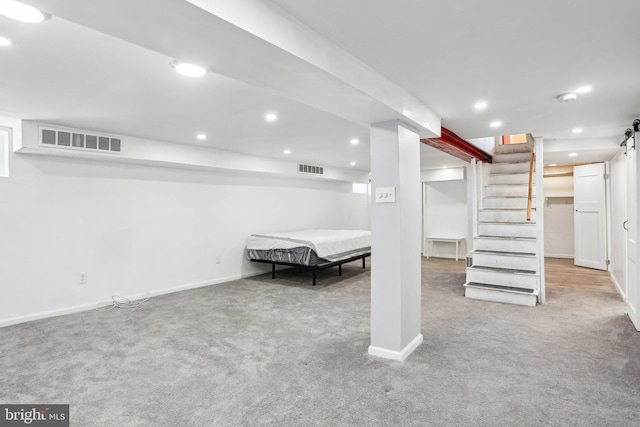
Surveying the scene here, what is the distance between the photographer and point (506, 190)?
5598mm

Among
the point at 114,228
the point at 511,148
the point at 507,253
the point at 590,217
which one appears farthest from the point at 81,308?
the point at 590,217

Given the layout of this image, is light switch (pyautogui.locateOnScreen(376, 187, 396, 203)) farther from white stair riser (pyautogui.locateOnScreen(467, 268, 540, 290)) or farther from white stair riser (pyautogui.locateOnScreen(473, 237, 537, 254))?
white stair riser (pyautogui.locateOnScreen(473, 237, 537, 254))

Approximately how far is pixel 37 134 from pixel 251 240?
341 centimetres

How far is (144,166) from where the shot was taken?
496cm

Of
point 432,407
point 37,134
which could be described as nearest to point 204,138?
point 37,134

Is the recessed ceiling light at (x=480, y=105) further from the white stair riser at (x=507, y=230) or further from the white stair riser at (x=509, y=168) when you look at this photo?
the white stair riser at (x=509, y=168)

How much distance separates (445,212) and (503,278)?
4.10 metres

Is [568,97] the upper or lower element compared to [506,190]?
upper

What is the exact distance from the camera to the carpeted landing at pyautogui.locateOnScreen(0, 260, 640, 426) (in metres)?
2.09

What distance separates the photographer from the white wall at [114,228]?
386 cm

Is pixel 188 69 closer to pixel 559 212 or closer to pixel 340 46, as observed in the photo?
pixel 340 46

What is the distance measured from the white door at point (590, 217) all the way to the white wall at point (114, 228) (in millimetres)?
6088
